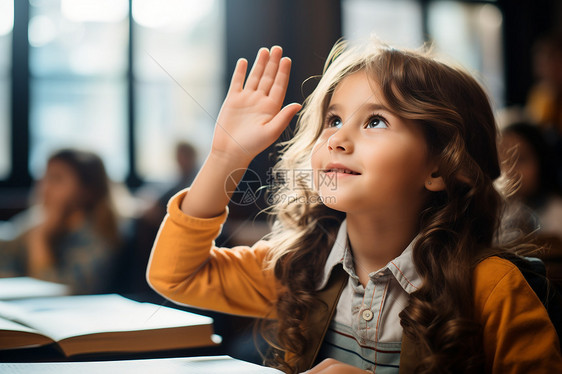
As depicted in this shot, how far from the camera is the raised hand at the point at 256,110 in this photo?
0.42 metres

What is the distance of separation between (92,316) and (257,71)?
0.26 m

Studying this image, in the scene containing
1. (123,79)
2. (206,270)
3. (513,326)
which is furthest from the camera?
(123,79)

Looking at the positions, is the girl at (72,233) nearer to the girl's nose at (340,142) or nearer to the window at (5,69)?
the window at (5,69)

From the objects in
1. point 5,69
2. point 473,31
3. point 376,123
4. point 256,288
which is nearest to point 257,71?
point 376,123

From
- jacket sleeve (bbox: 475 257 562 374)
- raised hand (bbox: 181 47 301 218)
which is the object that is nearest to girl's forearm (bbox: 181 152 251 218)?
raised hand (bbox: 181 47 301 218)

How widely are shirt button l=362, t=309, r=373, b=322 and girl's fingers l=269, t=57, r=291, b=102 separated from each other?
193mm

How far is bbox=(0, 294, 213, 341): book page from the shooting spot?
16.4 inches

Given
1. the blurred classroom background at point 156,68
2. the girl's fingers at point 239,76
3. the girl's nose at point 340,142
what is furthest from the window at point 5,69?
the girl's nose at point 340,142

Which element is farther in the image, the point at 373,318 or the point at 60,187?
the point at 60,187

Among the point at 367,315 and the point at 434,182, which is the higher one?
the point at 434,182

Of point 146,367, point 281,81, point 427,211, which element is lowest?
point 146,367

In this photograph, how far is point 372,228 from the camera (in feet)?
1.44

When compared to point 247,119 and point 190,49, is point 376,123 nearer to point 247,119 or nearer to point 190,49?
point 247,119

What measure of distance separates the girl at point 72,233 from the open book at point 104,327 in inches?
1.3
